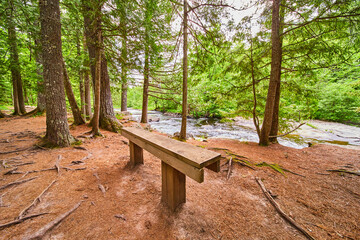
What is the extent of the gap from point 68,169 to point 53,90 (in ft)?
7.96

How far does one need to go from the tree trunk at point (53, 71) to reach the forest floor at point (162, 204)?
581 mm

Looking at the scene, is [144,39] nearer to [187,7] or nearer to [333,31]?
[187,7]

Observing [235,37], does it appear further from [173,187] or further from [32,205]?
[32,205]

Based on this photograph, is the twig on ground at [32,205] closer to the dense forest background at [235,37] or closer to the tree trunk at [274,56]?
the dense forest background at [235,37]

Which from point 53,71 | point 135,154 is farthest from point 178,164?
point 53,71

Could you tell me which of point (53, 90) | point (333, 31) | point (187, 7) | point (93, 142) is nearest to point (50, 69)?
point (53, 90)

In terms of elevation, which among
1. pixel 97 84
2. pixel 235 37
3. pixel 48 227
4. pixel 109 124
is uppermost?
pixel 235 37

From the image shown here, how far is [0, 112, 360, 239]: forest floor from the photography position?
1642 mm

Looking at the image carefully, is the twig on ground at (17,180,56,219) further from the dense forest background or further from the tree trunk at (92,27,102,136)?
the dense forest background

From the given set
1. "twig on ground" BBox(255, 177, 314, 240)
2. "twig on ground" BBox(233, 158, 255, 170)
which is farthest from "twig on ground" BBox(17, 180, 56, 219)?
"twig on ground" BBox(233, 158, 255, 170)

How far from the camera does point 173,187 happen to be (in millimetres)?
1864

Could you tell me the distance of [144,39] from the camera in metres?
4.23

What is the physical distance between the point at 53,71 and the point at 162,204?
462cm

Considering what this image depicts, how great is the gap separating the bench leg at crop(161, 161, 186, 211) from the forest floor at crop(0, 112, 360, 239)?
0.11m
